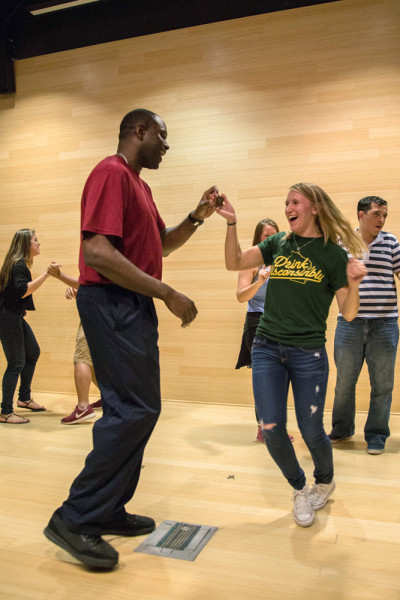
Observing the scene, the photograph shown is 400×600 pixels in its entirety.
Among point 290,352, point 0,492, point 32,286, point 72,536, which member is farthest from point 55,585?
point 32,286

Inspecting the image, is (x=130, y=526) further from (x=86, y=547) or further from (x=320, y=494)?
(x=320, y=494)

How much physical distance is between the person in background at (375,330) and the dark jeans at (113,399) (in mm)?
1851

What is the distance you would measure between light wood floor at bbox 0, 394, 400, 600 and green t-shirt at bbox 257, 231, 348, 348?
815 millimetres

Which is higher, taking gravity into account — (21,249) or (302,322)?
(21,249)

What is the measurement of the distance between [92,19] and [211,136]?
1.78m

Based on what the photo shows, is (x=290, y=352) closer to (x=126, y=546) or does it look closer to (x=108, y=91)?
(x=126, y=546)

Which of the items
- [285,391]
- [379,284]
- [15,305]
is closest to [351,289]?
[285,391]

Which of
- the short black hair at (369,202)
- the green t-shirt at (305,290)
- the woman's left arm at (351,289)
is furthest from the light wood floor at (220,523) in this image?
the short black hair at (369,202)

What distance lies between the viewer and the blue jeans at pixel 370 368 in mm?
3340

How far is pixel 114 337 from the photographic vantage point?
6.22ft

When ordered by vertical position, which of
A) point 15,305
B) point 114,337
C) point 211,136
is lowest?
point 15,305

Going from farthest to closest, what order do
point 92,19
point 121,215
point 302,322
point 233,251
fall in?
point 92,19 < point 233,251 < point 302,322 < point 121,215

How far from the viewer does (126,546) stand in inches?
82.4

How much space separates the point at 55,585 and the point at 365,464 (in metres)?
1.92
